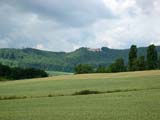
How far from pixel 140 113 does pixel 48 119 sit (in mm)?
6957

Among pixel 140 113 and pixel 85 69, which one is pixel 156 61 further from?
pixel 140 113

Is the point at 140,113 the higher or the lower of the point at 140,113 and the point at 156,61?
the lower

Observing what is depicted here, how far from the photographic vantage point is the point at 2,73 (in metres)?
162

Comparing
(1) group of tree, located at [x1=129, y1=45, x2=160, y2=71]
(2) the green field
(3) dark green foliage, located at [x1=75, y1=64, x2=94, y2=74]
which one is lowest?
(2) the green field

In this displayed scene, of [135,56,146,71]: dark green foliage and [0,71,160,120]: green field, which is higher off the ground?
[135,56,146,71]: dark green foliage

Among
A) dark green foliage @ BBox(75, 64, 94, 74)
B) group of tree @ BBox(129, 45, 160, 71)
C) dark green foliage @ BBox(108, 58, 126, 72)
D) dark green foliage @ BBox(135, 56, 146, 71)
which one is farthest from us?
dark green foliage @ BBox(75, 64, 94, 74)

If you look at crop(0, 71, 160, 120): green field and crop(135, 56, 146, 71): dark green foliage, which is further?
crop(135, 56, 146, 71): dark green foliage

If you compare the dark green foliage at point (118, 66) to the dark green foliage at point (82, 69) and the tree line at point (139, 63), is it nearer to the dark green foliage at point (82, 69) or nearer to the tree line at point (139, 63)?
the tree line at point (139, 63)

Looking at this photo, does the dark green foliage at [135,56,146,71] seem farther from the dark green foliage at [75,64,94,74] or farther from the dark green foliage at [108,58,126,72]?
the dark green foliage at [75,64,94,74]

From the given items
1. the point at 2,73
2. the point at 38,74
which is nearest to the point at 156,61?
the point at 38,74

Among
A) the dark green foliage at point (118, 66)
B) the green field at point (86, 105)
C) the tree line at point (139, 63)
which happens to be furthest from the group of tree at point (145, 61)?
the green field at point (86, 105)

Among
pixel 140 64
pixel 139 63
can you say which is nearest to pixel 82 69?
pixel 139 63

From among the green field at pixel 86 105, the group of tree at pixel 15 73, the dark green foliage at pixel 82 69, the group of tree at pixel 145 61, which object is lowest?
the green field at pixel 86 105

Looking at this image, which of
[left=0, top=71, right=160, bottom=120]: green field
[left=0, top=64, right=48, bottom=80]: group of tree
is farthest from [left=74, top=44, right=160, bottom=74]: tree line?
[left=0, top=71, right=160, bottom=120]: green field
